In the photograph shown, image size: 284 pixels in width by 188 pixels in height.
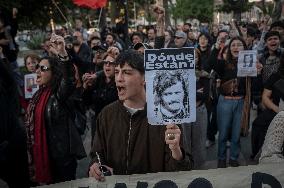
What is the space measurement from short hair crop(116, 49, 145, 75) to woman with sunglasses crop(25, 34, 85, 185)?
1.22 metres

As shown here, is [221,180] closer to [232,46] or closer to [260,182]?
[260,182]

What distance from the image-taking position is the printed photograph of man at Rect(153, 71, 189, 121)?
2699 mm

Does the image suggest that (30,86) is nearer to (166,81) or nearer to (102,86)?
(102,86)

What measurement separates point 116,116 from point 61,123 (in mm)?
1304

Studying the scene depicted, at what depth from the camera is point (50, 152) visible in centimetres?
421

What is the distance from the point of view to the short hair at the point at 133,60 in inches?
118

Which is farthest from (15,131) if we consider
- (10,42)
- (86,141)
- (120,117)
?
(10,42)

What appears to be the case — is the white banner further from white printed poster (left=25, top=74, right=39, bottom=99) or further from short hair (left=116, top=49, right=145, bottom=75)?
white printed poster (left=25, top=74, right=39, bottom=99)

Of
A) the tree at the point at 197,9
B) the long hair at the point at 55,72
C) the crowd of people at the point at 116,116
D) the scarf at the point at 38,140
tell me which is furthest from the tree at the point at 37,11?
the tree at the point at 197,9

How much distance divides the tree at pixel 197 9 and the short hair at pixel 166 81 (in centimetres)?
4817

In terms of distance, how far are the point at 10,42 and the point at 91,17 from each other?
3239 centimetres

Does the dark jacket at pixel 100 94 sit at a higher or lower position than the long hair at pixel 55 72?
lower

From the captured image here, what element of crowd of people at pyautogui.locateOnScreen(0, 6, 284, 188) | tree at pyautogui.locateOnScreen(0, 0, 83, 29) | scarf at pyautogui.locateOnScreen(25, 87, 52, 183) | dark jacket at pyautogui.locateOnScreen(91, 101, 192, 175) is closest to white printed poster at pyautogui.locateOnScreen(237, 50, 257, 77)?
crowd of people at pyautogui.locateOnScreen(0, 6, 284, 188)

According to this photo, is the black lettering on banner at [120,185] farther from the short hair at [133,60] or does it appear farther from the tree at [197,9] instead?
the tree at [197,9]
